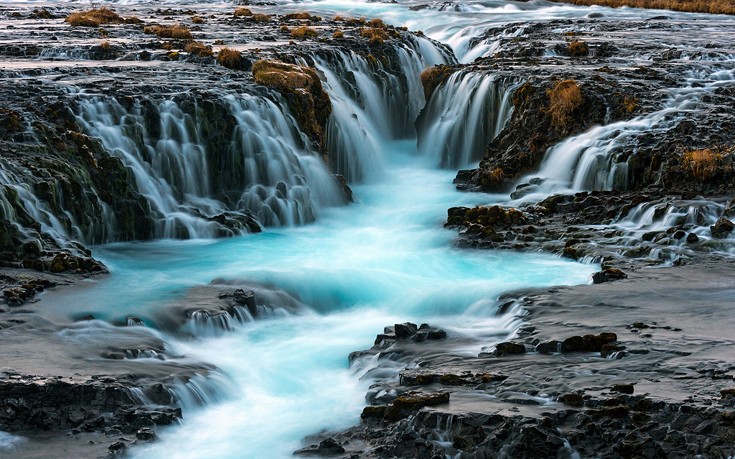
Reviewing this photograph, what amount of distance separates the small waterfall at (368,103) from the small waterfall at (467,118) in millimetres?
1583

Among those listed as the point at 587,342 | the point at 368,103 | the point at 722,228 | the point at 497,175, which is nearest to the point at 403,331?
the point at 587,342

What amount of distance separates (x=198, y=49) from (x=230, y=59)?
6.43 ft

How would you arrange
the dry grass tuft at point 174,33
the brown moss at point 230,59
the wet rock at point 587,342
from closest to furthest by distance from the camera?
1. the wet rock at point 587,342
2. the brown moss at point 230,59
3. the dry grass tuft at point 174,33

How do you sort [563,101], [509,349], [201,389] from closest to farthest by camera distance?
[201,389]
[509,349]
[563,101]

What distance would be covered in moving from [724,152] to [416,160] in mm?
8771

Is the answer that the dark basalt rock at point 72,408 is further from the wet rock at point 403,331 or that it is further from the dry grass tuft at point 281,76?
the dry grass tuft at point 281,76

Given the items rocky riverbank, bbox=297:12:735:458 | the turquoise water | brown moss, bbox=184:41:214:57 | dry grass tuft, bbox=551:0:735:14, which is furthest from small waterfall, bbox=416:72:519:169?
dry grass tuft, bbox=551:0:735:14

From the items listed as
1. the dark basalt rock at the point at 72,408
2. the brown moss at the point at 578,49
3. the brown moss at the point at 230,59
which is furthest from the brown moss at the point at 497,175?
the dark basalt rock at the point at 72,408

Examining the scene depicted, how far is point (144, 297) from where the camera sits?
14.3 m

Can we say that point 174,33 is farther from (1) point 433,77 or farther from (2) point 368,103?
(1) point 433,77

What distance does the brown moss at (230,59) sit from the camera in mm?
24439

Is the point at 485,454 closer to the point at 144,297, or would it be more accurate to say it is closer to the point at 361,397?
the point at 361,397

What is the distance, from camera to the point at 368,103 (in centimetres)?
2772

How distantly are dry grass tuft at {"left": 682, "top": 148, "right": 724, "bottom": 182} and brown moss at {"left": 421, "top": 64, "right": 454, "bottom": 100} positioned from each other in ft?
30.7
